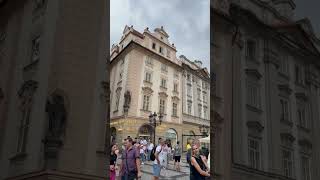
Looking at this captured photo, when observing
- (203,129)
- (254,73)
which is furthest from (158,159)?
(254,73)

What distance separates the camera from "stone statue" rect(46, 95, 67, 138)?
65 centimetres

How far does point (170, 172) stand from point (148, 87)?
0.16 m

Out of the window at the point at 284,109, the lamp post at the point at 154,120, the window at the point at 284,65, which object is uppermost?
the window at the point at 284,65

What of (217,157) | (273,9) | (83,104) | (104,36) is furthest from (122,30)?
(273,9)

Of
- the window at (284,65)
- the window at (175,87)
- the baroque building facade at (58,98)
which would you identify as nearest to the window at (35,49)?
the baroque building facade at (58,98)

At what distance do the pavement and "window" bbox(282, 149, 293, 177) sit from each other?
27 cm

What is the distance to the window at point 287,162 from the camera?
896 millimetres

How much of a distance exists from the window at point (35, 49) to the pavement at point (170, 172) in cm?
26

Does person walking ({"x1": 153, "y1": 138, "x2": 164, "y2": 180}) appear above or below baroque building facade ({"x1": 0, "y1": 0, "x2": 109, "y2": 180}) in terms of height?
below

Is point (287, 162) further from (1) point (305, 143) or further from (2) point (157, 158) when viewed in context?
(2) point (157, 158)

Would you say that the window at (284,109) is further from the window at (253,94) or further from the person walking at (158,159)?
the person walking at (158,159)

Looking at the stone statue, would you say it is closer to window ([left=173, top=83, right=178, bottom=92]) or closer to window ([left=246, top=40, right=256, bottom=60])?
window ([left=173, top=83, right=178, bottom=92])

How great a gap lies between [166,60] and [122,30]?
0.32 feet

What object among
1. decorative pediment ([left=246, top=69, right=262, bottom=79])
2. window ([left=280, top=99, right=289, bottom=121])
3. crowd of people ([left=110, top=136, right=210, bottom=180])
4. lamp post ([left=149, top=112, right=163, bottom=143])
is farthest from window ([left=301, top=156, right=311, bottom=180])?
lamp post ([left=149, top=112, right=163, bottom=143])
